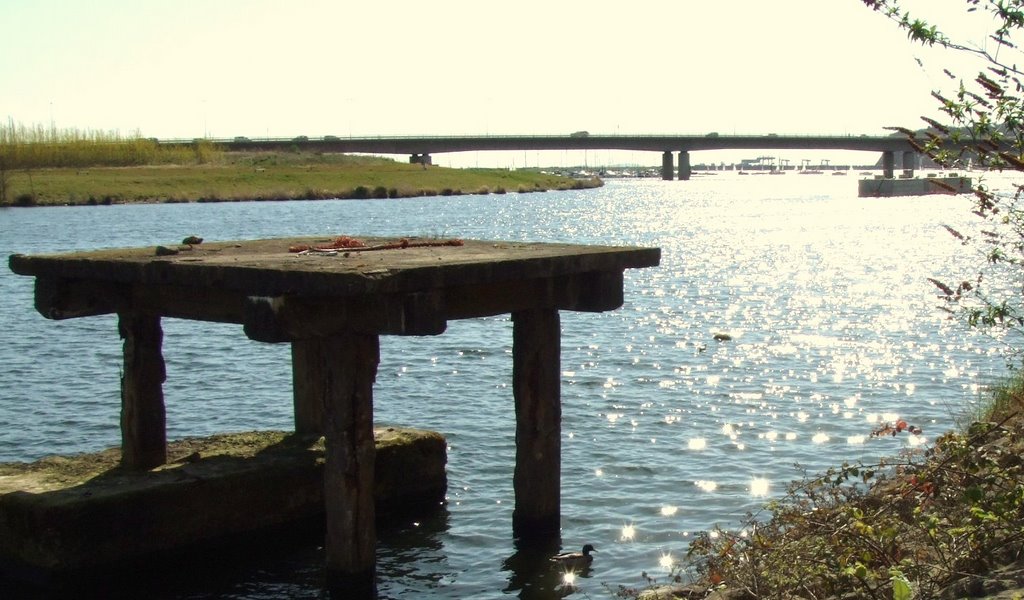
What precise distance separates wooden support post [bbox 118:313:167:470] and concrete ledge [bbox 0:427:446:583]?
219 millimetres

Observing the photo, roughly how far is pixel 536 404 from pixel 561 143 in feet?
444

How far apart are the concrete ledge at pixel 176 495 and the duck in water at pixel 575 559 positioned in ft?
6.49

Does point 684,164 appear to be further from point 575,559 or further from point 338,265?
point 338,265

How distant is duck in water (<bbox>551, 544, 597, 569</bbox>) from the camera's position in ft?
36.4

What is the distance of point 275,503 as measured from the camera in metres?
11.2

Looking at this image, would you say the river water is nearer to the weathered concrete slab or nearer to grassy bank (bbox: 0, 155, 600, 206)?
the weathered concrete slab

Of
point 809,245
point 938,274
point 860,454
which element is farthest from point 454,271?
point 809,245

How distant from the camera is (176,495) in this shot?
10.4 meters

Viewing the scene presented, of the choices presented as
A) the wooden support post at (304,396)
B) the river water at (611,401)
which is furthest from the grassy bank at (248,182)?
the wooden support post at (304,396)

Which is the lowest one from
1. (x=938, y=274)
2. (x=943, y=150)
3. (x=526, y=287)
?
(x=938, y=274)

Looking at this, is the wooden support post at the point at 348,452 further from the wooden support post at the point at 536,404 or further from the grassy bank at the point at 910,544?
the grassy bank at the point at 910,544

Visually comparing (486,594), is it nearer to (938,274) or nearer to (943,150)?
(943,150)

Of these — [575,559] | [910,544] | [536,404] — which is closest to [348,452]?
[536,404]

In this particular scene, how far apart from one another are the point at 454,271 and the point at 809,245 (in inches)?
2149
